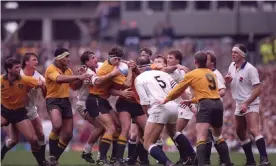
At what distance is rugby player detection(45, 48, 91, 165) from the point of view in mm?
21609

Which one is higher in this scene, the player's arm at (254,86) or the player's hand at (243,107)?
the player's arm at (254,86)

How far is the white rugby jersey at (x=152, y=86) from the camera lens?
19938 mm

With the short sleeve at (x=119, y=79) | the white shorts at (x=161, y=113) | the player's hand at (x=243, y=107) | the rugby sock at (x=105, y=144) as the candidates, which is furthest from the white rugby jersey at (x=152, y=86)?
the player's hand at (x=243, y=107)

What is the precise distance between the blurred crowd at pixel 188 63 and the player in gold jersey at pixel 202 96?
967 centimetres

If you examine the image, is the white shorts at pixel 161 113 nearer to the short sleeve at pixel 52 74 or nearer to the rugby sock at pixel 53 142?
the short sleeve at pixel 52 74

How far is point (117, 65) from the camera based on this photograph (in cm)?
2144

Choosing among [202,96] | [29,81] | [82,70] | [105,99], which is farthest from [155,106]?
[29,81]

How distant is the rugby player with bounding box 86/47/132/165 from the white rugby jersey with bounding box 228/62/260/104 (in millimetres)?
2726

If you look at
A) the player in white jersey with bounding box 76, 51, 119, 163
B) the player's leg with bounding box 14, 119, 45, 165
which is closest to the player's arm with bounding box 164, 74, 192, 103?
the player in white jersey with bounding box 76, 51, 119, 163

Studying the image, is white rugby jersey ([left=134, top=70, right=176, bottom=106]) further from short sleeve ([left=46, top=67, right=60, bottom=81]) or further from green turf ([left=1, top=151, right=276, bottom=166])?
green turf ([left=1, top=151, right=276, bottom=166])

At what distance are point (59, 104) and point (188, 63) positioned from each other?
1532 centimetres

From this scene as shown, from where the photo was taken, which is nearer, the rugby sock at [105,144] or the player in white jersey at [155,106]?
the player in white jersey at [155,106]

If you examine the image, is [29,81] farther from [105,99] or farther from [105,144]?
[105,144]

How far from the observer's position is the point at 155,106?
1980 centimetres
